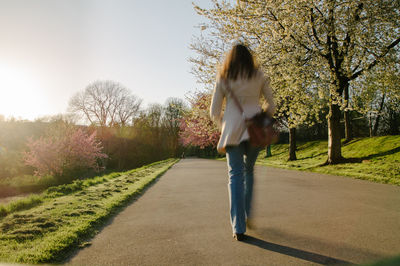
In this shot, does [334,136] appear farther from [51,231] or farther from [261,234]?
[51,231]

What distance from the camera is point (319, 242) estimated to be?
114 inches

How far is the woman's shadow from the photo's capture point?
2410 mm

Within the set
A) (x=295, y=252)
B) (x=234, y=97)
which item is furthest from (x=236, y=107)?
(x=295, y=252)

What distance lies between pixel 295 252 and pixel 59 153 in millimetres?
21428

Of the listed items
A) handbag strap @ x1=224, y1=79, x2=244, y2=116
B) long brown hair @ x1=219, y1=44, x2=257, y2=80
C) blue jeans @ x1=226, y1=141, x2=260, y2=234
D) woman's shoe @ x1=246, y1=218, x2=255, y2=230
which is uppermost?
long brown hair @ x1=219, y1=44, x2=257, y2=80

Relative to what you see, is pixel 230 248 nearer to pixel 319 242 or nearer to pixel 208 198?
pixel 319 242

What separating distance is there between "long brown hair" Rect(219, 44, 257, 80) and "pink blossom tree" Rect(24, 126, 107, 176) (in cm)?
2035

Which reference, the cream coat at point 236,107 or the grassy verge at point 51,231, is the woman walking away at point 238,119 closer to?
the cream coat at point 236,107

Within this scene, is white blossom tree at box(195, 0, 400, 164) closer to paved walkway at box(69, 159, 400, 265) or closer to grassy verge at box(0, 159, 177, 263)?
paved walkway at box(69, 159, 400, 265)

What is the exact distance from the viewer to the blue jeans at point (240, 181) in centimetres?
311

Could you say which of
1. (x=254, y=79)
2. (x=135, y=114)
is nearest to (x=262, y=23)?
(x=254, y=79)

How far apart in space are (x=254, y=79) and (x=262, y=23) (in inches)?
439

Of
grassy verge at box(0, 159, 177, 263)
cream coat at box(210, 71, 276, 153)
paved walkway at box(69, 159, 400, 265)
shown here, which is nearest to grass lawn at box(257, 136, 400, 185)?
paved walkway at box(69, 159, 400, 265)

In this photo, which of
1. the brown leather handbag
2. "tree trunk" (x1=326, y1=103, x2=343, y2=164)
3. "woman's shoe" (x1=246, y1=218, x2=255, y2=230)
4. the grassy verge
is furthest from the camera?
"tree trunk" (x1=326, y1=103, x2=343, y2=164)
